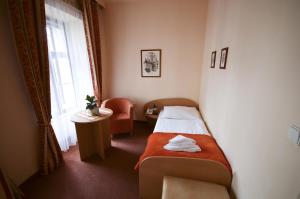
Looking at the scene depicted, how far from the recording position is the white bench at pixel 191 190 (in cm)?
123

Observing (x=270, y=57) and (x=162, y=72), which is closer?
(x=270, y=57)

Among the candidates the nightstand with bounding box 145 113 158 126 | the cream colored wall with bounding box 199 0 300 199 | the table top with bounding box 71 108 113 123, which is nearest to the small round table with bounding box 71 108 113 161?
the table top with bounding box 71 108 113 123

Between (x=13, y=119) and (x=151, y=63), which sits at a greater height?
(x=151, y=63)

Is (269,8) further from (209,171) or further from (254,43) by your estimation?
(209,171)

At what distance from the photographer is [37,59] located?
1.74 metres

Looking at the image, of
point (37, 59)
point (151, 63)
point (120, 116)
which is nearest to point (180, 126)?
point (120, 116)

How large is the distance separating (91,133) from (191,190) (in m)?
1.78

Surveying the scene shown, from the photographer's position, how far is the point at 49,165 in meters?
2.02

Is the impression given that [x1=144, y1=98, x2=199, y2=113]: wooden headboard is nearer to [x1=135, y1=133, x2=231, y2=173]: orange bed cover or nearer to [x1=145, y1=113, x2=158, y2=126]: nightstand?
[x1=145, y1=113, x2=158, y2=126]: nightstand

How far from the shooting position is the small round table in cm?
218

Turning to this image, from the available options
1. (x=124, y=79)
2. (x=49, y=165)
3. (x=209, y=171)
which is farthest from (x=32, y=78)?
(x=209, y=171)

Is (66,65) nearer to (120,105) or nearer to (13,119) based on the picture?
(13,119)

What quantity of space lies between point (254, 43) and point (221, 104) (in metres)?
0.85

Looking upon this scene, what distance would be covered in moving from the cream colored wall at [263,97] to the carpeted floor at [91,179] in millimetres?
1321
